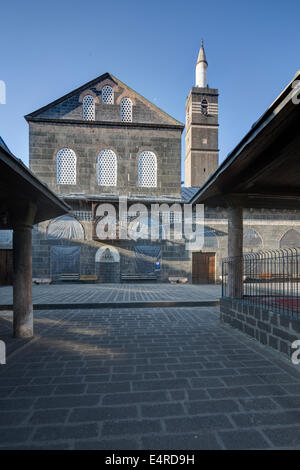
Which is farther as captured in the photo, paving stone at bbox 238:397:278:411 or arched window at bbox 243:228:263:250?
arched window at bbox 243:228:263:250

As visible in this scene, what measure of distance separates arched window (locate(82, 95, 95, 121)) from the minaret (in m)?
12.1

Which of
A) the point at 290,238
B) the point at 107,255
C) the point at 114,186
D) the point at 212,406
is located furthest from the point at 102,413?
the point at 290,238

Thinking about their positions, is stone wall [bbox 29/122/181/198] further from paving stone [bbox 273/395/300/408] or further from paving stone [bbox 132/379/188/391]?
paving stone [bbox 273/395/300/408]

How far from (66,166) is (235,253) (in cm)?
1332

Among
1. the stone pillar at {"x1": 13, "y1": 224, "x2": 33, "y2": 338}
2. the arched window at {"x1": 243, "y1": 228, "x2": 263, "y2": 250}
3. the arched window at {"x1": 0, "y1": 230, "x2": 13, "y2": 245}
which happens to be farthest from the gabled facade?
the stone pillar at {"x1": 13, "y1": 224, "x2": 33, "y2": 338}

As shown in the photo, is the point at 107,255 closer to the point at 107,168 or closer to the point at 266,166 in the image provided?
the point at 107,168

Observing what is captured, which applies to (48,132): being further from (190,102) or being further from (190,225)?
(190,102)

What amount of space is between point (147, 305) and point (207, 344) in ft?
13.6

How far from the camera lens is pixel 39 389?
318 centimetres

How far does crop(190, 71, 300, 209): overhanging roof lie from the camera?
3027mm
